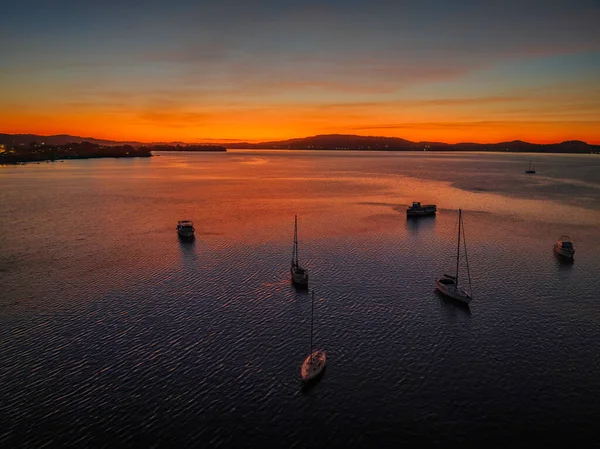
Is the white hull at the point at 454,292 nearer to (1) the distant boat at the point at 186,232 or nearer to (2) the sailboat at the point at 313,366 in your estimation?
(2) the sailboat at the point at 313,366

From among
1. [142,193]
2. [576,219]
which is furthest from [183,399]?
[142,193]

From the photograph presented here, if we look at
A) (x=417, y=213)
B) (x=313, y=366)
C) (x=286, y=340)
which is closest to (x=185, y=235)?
(x=286, y=340)

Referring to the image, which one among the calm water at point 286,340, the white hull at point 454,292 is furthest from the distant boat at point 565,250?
the white hull at point 454,292

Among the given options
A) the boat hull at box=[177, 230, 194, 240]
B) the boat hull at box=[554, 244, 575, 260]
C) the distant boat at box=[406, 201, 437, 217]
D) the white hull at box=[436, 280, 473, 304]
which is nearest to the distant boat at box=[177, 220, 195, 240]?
the boat hull at box=[177, 230, 194, 240]

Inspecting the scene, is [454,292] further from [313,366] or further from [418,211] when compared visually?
[418,211]

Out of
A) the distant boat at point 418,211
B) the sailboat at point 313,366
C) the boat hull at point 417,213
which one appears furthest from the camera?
the distant boat at point 418,211

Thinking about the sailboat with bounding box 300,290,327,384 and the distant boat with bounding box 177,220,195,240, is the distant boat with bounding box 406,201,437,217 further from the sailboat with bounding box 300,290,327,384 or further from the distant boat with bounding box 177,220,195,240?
the sailboat with bounding box 300,290,327,384
